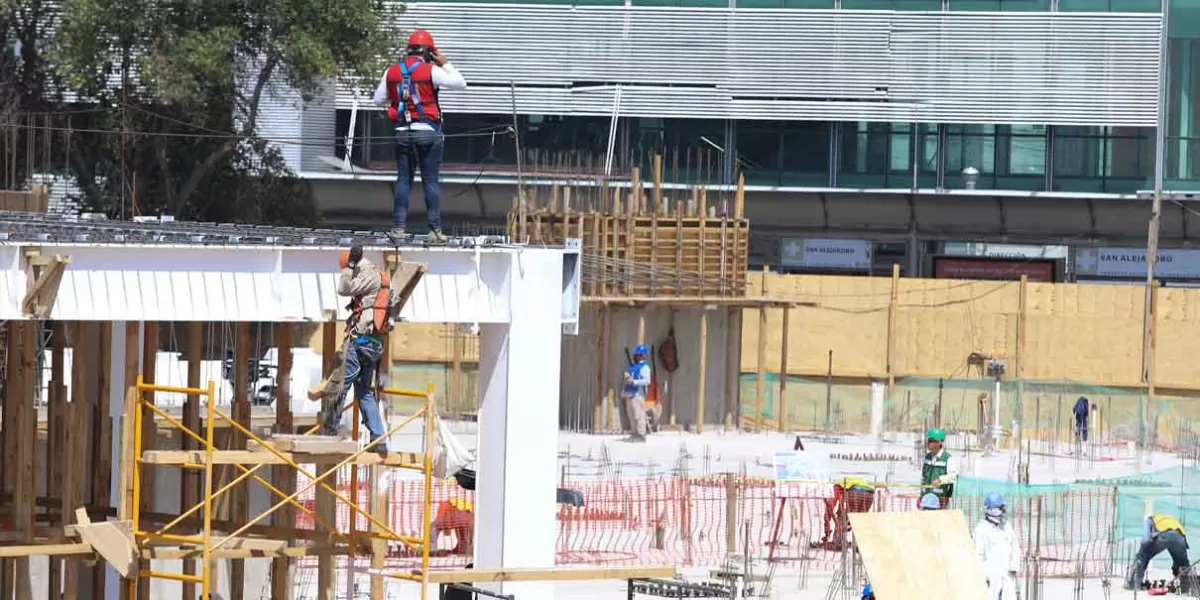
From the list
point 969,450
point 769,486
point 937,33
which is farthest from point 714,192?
point 769,486

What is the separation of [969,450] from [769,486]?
8073mm

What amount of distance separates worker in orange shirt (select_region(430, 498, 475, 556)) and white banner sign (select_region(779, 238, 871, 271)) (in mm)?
31240

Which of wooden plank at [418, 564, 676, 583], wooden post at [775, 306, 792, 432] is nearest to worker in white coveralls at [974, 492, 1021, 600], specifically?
wooden plank at [418, 564, 676, 583]

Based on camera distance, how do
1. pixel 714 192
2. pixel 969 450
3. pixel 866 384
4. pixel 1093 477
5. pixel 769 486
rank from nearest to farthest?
pixel 769 486, pixel 1093 477, pixel 969 450, pixel 866 384, pixel 714 192

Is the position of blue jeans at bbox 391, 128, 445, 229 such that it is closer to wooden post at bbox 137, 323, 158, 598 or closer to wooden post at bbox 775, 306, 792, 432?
wooden post at bbox 137, 323, 158, 598

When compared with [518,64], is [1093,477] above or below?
below

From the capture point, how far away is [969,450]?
116ft

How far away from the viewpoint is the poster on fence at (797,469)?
2788cm

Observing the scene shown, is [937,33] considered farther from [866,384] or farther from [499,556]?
[499,556]

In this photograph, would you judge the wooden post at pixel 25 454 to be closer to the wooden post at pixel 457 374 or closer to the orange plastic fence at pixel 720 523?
the orange plastic fence at pixel 720 523

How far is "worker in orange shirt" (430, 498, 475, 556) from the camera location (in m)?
23.1

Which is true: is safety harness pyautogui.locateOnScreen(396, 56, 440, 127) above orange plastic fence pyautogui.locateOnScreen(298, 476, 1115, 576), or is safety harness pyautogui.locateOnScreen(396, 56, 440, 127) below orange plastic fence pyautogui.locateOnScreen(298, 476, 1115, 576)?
above

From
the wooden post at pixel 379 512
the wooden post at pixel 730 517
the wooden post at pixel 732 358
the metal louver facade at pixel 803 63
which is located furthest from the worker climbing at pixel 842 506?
the metal louver facade at pixel 803 63

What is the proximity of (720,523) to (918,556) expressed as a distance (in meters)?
→ 8.65
